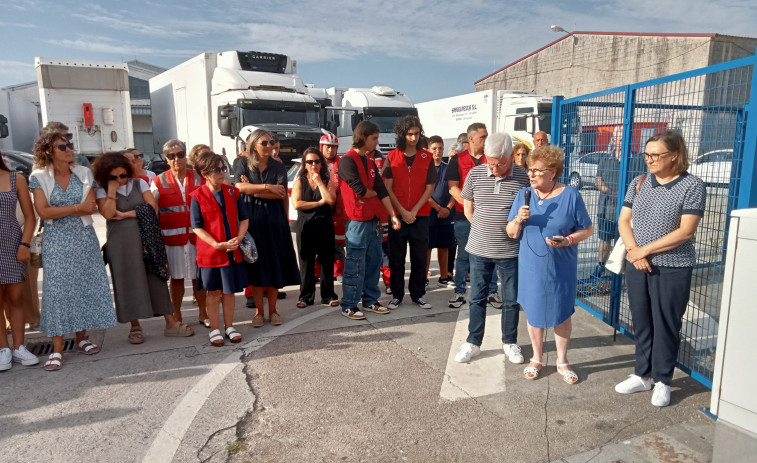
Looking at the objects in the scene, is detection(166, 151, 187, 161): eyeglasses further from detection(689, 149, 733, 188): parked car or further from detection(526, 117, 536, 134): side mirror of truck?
detection(526, 117, 536, 134): side mirror of truck

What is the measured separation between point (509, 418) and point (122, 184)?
3659mm

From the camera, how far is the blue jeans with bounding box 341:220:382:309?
16.8ft

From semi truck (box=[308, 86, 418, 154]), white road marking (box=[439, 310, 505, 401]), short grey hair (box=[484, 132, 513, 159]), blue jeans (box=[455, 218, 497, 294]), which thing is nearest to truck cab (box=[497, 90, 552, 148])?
semi truck (box=[308, 86, 418, 154])

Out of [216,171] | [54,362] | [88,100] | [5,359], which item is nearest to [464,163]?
[216,171]

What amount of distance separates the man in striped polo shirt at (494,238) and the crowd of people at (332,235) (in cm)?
1

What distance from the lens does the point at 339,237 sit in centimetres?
631

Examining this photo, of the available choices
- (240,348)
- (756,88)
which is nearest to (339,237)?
(240,348)

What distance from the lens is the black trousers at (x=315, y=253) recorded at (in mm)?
5527

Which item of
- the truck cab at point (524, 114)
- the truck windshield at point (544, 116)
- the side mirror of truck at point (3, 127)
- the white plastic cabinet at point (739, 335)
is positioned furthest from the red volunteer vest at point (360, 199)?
the side mirror of truck at point (3, 127)

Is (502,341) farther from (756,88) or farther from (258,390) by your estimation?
(756,88)

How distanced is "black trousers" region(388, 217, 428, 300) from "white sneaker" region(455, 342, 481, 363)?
1.50 m

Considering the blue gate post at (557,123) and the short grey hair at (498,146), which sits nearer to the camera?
the short grey hair at (498,146)

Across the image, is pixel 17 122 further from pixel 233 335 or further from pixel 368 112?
pixel 233 335

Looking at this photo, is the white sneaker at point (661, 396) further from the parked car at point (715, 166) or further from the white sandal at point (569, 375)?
the parked car at point (715, 166)
